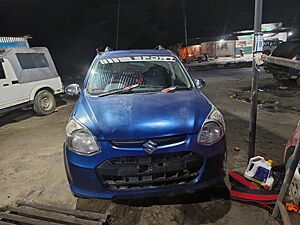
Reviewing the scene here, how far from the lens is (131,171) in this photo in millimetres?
2166

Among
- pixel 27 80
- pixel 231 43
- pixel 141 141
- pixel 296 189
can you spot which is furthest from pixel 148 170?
pixel 231 43

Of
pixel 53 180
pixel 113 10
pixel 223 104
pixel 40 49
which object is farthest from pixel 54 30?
pixel 53 180

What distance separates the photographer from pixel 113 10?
32469 mm

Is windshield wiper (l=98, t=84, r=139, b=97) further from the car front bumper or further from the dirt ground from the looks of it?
the dirt ground

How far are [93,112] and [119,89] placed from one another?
79 centimetres

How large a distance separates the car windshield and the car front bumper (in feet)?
3.78

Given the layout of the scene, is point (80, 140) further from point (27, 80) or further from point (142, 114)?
point (27, 80)

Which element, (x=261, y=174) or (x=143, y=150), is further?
(x=261, y=174)

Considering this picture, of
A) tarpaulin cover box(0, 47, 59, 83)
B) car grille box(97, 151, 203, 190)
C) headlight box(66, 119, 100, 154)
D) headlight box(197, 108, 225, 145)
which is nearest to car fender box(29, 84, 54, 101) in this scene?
tarpaulin cover box(0, 47, 59, 83)

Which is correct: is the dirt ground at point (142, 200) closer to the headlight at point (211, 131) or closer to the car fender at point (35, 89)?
the car fender at point (35, 89)

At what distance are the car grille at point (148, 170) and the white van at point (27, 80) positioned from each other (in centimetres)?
536

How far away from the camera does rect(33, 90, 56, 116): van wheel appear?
7.02 m

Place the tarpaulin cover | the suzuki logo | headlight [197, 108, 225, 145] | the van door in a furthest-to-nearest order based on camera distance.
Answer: the tarpaulin cover → the van door → headlight [197, 108, 225, 145] → the suzuki logo

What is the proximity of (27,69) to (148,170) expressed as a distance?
243 inches
